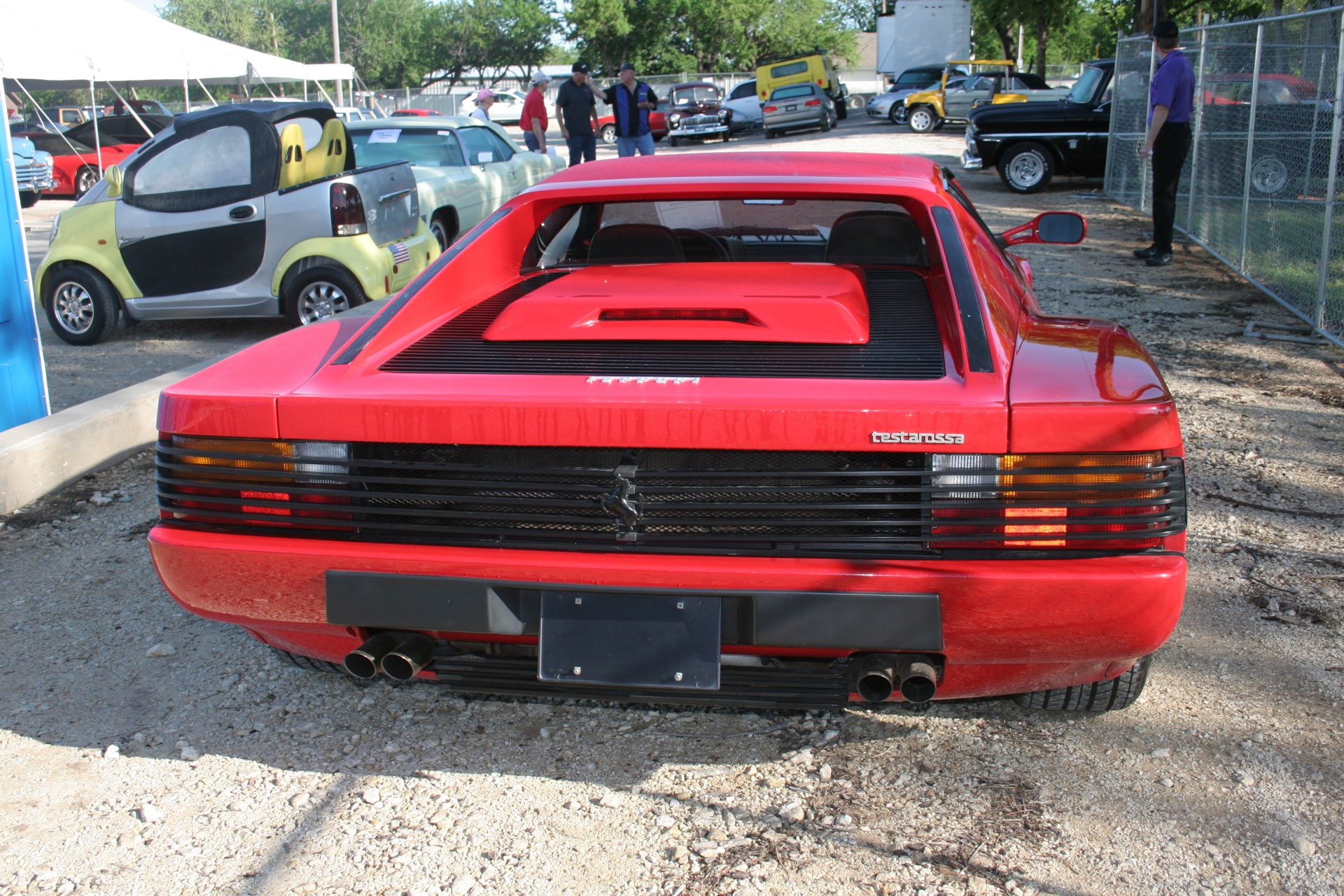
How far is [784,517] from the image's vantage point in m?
2.33

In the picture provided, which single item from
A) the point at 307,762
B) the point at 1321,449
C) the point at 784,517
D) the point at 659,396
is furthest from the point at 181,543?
the point at 1321,449

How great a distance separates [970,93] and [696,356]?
28136 mm

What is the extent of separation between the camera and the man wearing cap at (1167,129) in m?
9.23

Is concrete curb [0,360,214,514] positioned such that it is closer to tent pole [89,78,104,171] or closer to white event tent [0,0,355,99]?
white event tent [0,0,355,99]

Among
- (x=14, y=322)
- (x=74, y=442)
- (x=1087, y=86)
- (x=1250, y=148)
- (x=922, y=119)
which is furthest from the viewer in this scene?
(x=922, y=119)

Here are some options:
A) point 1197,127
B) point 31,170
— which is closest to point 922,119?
point 1197,127

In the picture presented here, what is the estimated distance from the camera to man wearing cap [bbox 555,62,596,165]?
45.9 feet

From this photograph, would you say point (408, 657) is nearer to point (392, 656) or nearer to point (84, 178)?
point (392, 656)

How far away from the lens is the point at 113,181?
7.88 metres

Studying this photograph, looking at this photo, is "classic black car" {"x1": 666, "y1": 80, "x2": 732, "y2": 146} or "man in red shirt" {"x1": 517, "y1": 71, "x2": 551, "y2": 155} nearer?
"man in red shirt" {"x1": 517, "y1": 71, "x2": 551, "y2": 155}

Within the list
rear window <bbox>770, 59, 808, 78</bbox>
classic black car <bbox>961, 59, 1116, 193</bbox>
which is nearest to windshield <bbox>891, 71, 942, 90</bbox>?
rear window <bbox>770, 59, 808, 78</bbox>

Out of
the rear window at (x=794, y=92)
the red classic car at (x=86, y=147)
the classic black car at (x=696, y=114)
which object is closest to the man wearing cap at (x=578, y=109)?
the red classic car at (x=86, y=147)

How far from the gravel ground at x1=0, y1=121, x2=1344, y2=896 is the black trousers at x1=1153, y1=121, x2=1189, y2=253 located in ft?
21.7

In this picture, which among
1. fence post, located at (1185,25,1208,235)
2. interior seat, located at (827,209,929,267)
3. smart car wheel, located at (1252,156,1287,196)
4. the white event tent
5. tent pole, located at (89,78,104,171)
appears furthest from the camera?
tent pole, located at (89,78,104,171)
